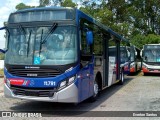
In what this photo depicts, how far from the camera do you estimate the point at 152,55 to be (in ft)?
85.6

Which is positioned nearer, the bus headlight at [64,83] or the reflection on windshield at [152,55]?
the bus headlight at [64,83]

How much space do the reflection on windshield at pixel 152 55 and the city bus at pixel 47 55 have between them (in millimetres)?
16790

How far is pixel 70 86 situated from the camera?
8.92m

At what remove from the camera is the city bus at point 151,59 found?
83.8 ft

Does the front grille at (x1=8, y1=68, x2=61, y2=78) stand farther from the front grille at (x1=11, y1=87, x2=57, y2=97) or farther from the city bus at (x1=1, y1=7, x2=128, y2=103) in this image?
the front grille at (x1=11, y1=87, x2=57, y2=97)

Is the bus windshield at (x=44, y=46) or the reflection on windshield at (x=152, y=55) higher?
the bus windshield at (x=44, y=46)

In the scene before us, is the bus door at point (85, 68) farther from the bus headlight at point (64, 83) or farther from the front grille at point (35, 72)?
the front grille at point (35, 72)

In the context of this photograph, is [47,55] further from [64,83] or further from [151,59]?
[151,59]

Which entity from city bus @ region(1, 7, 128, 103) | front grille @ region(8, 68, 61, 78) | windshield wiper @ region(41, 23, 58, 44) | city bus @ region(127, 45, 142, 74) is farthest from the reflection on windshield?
front grille @ region(8, 68, 61, 78)

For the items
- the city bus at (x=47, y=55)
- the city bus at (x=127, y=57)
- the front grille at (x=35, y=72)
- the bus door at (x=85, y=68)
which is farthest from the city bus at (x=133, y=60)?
the front grille at (x=35, y=72)

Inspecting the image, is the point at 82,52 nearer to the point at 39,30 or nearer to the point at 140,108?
the point at 39,30

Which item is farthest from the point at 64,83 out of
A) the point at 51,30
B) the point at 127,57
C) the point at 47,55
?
the point at 127,57

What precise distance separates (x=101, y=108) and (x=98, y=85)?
6.34ft

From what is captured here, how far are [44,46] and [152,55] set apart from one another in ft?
60.1
